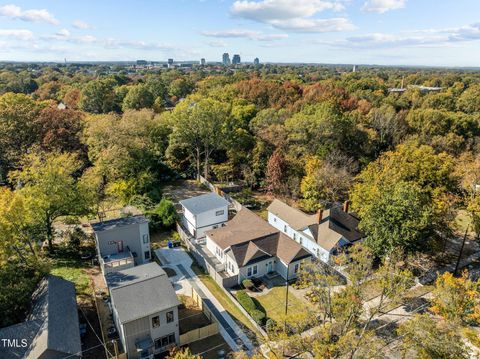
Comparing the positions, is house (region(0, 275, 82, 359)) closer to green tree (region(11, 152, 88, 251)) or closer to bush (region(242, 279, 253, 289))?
green tree (region(11, 152, 88, 251))

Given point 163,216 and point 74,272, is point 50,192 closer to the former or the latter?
point 74,272

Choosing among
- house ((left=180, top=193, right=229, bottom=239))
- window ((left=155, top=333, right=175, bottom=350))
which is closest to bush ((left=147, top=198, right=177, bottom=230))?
house ((left=180, top=193, right=229, bottom=239))

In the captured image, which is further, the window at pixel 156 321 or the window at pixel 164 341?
the window at pixel 164 341

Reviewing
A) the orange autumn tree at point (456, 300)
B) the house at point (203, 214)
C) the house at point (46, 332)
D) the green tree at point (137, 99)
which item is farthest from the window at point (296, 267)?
the green tree at point (137, 99)

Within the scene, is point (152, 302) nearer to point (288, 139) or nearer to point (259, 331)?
point (259, 331)

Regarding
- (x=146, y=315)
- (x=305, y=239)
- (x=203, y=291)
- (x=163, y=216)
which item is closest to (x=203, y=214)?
(x=163, y=216)

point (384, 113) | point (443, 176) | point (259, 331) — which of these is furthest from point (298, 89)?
point (259, 331)

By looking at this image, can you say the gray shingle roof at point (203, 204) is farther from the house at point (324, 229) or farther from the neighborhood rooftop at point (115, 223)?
the house at point (324, 229)
